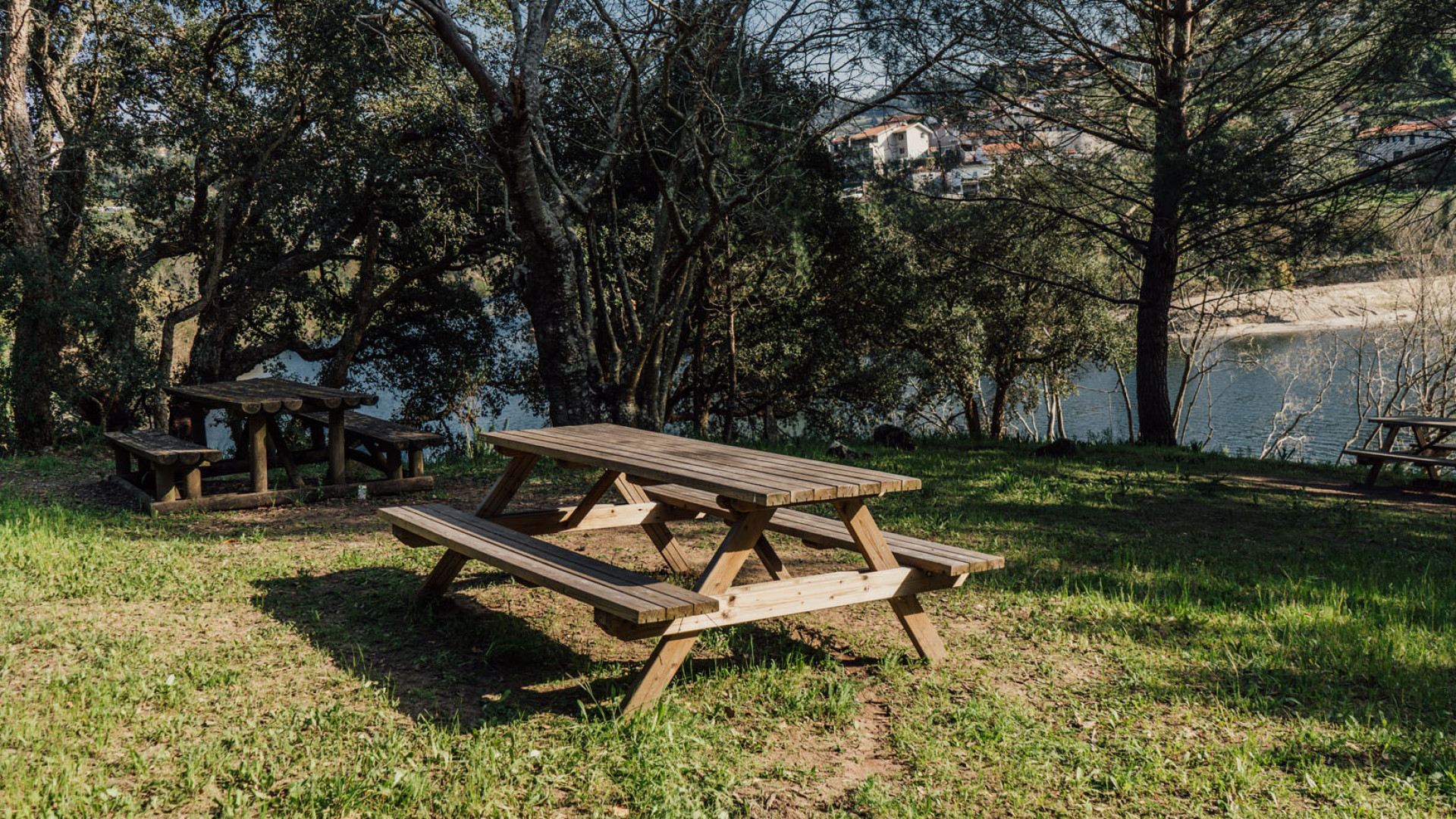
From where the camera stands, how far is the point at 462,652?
3.70m

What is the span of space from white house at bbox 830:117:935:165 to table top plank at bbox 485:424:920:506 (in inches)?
377

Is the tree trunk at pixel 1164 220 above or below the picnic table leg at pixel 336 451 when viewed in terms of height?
above

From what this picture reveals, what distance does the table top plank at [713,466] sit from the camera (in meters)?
3.10

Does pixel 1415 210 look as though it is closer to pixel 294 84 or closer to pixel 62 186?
pixel 294 84

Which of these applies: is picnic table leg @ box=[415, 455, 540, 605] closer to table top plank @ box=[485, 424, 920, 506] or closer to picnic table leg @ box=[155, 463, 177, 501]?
table top plank @ box=[485, 424, 920, 506]

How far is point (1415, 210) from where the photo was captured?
8.52m

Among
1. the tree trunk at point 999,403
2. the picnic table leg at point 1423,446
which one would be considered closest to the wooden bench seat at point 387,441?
the picnic table leg at point 1423,446

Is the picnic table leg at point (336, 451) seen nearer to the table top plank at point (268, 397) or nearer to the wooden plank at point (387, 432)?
the wooden plank at point (387, 432)

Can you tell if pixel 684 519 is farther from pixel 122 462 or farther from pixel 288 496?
pixel 122 462

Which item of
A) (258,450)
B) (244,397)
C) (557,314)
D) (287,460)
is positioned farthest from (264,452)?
(557,314)

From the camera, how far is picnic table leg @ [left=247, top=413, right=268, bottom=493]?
6.64 m

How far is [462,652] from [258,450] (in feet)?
12.7

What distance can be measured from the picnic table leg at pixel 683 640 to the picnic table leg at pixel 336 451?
476cm

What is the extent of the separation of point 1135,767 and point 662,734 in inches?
59.0
